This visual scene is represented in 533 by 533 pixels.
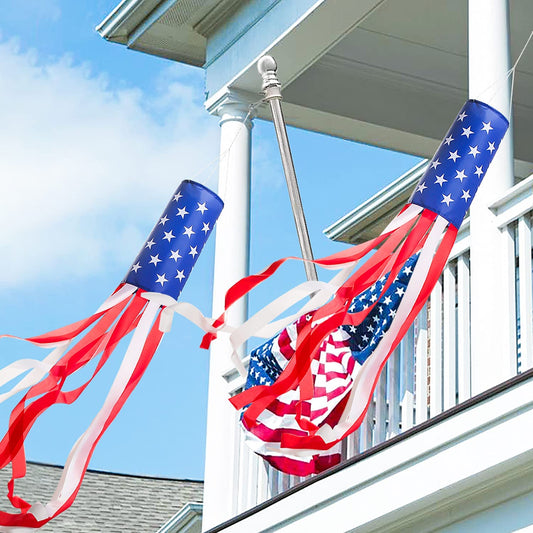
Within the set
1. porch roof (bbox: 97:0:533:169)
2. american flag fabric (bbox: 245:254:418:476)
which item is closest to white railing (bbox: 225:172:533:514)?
american flag fabric (bbox: 245:254:418:476)

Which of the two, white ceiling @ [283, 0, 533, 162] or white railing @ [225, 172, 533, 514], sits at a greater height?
white ceiling @ [283, 0, 533, 162]

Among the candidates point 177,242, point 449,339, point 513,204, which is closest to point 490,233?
point 513,204

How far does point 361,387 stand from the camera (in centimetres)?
624

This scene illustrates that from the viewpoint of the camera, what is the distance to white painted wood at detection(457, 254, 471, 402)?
6.56 metres

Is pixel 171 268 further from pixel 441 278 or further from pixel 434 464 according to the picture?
pixel 434 464

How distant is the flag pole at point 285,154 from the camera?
8359 mm

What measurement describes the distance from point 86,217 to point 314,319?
8039cm

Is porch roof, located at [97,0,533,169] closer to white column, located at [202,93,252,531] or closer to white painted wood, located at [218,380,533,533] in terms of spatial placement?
white column, located at [202,93,252,531]

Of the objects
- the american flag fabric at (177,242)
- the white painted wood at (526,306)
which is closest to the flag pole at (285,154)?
the american flag fabric at (177,242)

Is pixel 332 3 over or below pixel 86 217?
below

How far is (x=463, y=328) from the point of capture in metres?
6.74

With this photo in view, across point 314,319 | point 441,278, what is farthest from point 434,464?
point 441,278

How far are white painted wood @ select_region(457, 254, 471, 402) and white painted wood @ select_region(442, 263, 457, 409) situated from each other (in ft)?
0.11

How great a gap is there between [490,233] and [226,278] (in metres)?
2.81
